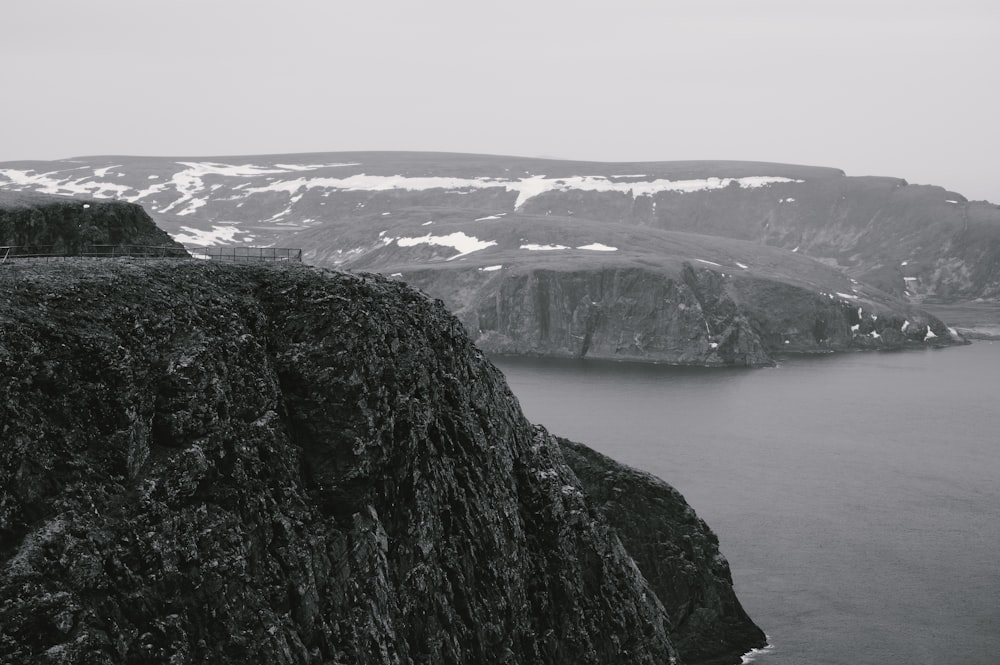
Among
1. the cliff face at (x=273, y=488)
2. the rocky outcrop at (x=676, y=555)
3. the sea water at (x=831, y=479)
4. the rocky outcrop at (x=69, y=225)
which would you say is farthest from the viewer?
the sea water at (x=831, y=479)

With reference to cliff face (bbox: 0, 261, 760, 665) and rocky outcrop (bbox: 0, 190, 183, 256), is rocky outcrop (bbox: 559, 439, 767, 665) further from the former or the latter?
rocky outcrop (bbox: 0, 190, 183, 256)

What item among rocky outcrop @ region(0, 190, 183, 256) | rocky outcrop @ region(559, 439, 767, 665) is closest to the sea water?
rocky outcrop @ region(559, 439, 767, 665)

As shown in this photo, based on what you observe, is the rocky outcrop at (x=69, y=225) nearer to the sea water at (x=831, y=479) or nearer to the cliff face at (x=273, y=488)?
the cliff face at (x=273, y=488)

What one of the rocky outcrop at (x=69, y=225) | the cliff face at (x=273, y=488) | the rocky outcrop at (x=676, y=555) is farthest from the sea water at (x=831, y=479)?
the rocky outcrop at (x=69, y=225)

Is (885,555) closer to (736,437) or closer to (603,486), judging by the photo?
(603,486)

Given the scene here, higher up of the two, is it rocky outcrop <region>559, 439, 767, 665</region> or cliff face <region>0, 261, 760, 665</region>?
cliff face <region>0, 261, 760, 665</region>

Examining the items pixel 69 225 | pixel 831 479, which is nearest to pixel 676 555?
pixel 69 225

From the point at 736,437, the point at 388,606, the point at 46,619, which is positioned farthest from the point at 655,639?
the point at 736,437
